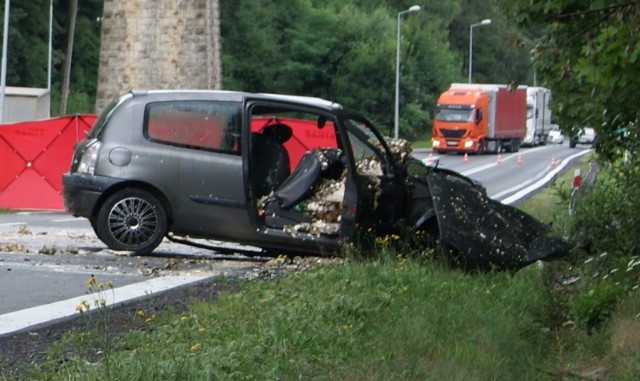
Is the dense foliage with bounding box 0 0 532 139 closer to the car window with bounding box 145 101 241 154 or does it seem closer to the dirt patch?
the car window with bounding box 145 101 241 154

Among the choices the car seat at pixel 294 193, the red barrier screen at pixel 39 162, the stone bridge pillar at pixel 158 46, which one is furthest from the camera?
the stone bridge pillar at pixel 158 46

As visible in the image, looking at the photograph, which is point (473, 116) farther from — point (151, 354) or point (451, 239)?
point (151, 354)

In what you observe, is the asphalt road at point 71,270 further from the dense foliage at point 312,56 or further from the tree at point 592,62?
the dense foliage at point 312,56

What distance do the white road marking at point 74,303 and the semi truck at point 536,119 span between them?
69.9 meters

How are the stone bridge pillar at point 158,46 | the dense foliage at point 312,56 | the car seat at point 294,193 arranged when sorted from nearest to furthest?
1. the car seat at point 294,193
2. the stone bridge pillar at point 158,46
3. the dense foliage at point 312,56

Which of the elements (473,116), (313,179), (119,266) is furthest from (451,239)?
(473,116)

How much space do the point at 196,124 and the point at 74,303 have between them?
3.60m

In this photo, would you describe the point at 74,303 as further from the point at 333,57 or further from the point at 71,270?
the point at 333,57

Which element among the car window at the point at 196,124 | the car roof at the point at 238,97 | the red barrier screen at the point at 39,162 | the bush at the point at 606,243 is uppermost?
the car roof at the point at 238,97

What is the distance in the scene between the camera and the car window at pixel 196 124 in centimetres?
1258

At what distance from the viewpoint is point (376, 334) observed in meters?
7.96

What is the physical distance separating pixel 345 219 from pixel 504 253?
150 centimetres

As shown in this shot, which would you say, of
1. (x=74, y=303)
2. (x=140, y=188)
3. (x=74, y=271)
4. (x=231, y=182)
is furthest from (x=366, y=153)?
(x=74, y=303)

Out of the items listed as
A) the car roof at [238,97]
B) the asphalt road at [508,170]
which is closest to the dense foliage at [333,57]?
the asphalt road at [508,170]
